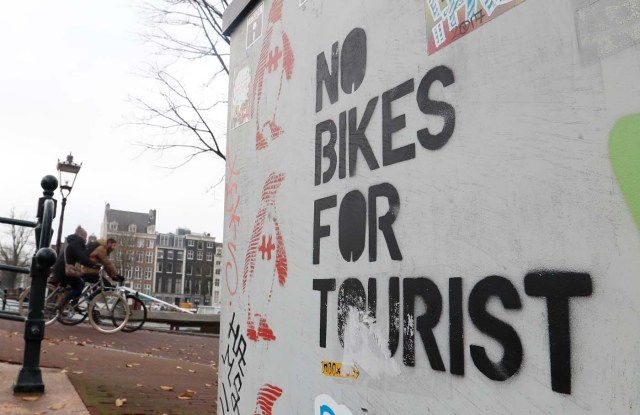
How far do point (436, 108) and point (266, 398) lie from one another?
116 centimetres

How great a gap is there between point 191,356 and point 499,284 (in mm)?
6612

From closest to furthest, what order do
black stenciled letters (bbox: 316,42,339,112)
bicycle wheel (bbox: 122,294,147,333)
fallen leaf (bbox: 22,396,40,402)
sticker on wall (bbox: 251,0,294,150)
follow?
black stenciled letters (bbox: 316,42,339,112) < sticker on wall (bbox: 251,0,294,150) < fallen leaf (bbox: 22,396,40,402) < bicycle wheel (bbox: 122,294,147,333)

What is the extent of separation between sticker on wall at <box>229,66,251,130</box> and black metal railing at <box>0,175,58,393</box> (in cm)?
159

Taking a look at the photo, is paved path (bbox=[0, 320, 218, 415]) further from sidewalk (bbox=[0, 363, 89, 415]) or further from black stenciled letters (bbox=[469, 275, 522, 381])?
black stenciled letters (bbox=[469, 275, 522, 381])

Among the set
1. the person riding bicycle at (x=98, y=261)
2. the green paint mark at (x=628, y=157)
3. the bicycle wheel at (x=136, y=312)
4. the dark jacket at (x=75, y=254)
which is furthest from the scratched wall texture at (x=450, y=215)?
the bicycle wheel at (x=136, y=312)

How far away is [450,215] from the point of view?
4.05 feet

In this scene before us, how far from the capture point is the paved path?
11.0 feet

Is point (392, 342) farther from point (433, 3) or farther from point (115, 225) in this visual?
point (115, 225)

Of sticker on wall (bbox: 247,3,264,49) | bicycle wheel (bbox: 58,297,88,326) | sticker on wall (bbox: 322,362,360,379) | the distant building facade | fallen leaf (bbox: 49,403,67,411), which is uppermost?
the distant building facade

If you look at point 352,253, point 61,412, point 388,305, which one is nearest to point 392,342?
point 388,305

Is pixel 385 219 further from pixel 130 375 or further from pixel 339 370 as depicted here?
pixel 130 375

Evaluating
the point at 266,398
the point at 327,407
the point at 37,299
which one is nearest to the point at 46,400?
the point at 37,299

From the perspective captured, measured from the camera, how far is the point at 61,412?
2752mm

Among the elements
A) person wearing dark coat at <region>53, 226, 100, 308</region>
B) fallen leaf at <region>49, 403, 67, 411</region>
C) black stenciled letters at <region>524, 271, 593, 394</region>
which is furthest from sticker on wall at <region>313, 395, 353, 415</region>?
person wearing dark coat at <region>53, 226, 100, 308</region>
